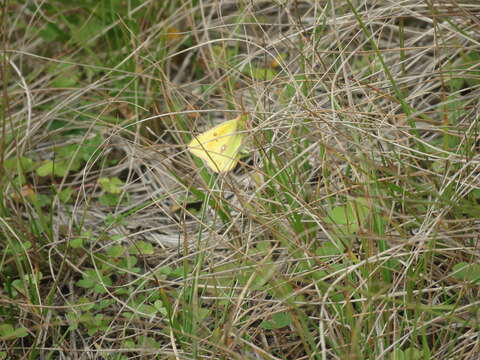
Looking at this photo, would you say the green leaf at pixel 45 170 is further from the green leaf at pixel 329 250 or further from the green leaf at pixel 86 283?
the green leaf at pixel 329 250

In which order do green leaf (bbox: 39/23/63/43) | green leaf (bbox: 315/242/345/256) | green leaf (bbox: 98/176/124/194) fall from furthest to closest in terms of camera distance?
green leaf (bbox: 39/23/63/43)
green leaf (bbox: 98/176/124/194)
green leaf (bbox: 315/242/345/256)

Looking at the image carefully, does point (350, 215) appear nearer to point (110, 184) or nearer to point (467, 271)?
point (467, 271)

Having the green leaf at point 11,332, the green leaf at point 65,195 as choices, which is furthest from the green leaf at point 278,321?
the green leaf at point 65,195

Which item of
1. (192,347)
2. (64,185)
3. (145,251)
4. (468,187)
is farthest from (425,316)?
(64,185)

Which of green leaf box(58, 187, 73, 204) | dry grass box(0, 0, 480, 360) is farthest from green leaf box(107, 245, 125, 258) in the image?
green leaf box(58, 187, 73, 204)

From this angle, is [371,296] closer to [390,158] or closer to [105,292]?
[390,158]

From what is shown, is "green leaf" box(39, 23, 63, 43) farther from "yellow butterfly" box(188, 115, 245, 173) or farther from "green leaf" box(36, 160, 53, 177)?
"yellow butterfly" box(188, 115, 245, 173)

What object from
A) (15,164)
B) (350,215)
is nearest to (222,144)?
(350,215)
